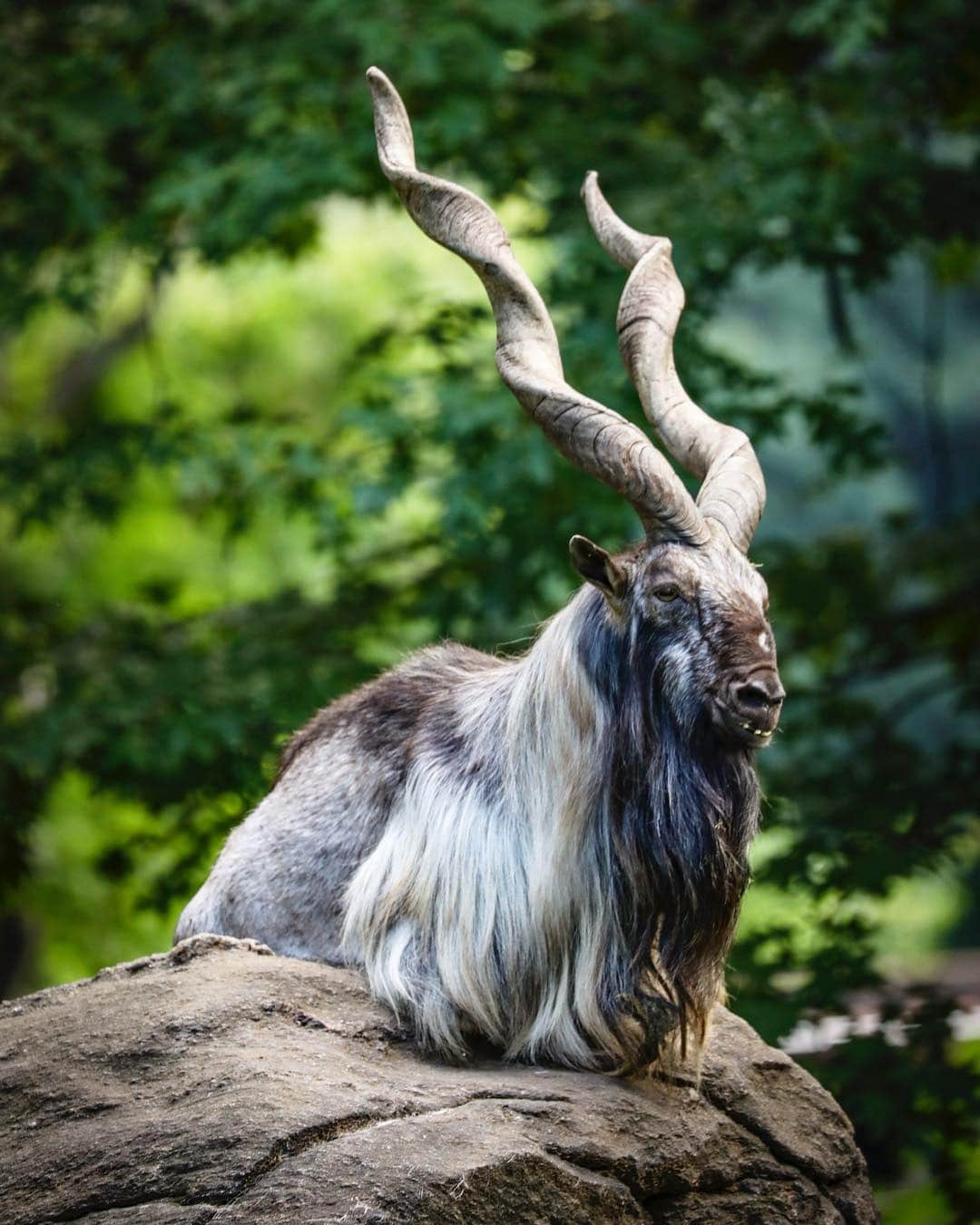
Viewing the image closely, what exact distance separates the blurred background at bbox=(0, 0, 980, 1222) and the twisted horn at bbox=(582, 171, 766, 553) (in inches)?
122

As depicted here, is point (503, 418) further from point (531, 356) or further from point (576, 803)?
point (576, 803)

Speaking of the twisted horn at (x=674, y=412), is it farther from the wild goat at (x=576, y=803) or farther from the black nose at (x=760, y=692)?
the black nose at (x=760, y=692)

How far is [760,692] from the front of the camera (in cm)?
506

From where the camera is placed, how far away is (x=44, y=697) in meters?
11.3

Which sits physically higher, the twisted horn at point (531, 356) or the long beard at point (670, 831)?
the twisted horn at point (531, 356)

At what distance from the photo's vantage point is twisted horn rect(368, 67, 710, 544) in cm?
532

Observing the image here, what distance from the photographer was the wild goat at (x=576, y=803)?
529 centimetres

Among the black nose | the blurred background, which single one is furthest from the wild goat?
the blurred background

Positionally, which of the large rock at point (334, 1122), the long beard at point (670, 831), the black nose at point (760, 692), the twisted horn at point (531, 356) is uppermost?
the twisted horn at point (531, 356)

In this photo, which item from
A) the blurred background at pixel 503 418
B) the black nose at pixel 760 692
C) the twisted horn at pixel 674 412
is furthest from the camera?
the blurred background at pixel 503 418

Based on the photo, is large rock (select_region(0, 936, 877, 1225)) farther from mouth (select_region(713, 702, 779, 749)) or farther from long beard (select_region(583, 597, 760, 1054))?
mouth (select_region(713, 702, 779, 749))

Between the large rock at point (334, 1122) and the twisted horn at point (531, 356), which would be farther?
the twisted horn at point (531, 356)

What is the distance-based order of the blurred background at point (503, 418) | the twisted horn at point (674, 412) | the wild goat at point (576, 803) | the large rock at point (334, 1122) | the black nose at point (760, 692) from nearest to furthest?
the large rock at point (334, 1122) → the black nose at point (760, 692) → the wild goat at point (576, 803) → the twisted horn at point (674, 412) → the blurred background at point (503, 418)

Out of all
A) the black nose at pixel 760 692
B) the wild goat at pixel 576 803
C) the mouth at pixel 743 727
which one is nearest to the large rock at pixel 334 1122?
the wild goat at pixel 576 803
